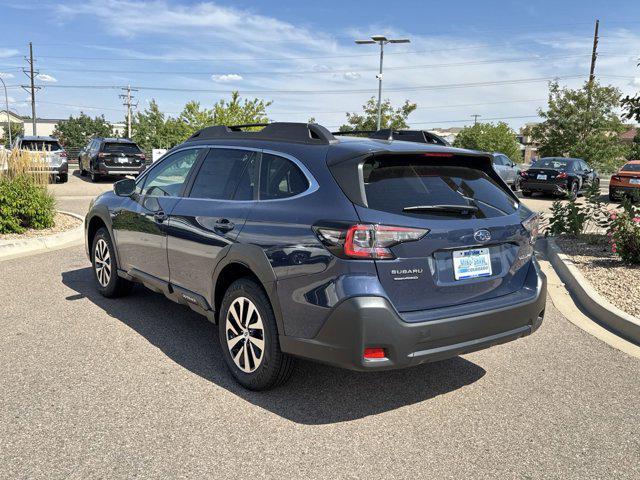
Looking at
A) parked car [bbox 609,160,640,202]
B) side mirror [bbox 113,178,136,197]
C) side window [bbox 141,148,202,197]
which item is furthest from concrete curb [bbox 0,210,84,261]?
parked car [bbox 609,160,640,202]

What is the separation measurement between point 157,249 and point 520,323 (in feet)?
9.82

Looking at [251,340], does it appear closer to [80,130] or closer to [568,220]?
[568,220]

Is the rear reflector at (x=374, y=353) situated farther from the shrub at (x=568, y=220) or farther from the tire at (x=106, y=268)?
the shrub at (x=568, y=220)

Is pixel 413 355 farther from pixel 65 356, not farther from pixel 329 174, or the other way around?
pixel 65 356

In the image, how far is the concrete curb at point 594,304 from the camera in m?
5.11

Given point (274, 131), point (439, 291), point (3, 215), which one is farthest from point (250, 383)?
point (3, 215)

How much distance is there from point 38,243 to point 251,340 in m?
6.48

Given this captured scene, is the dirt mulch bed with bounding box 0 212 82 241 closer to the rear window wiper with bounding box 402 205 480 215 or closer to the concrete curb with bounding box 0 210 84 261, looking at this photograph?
the concrete curb with bounding box 0 210 84 261

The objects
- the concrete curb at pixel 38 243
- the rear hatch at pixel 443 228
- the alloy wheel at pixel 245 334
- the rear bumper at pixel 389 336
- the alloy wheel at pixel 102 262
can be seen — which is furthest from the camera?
the concrete curb at pixel 38 243

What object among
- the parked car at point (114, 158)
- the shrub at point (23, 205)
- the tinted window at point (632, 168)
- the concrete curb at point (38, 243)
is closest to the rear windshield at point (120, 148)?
the parked car at point (114, 158)

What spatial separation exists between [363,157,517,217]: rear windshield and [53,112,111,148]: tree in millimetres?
98721

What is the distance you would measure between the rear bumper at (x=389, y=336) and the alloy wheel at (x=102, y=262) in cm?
321

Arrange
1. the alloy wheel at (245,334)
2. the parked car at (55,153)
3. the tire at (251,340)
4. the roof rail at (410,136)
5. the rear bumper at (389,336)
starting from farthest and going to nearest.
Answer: the parked car at (55,153) → the roof rail at (410,136) → the alloy wheel at (245,334) → the tire at (251,340) → the rear bumper at (389,336)

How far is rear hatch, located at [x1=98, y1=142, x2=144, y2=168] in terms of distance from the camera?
21.8m
